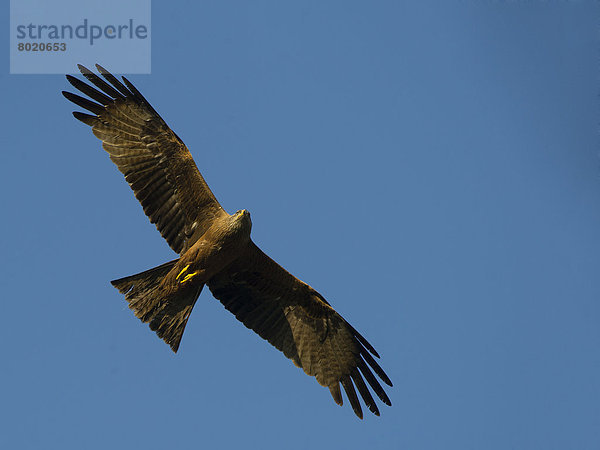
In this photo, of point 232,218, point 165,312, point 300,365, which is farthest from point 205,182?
point 300,365

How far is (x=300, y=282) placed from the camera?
12.3m

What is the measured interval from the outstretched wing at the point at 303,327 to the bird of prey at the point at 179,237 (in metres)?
0.01

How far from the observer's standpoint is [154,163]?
1186 cm

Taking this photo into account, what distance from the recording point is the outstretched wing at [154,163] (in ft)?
38.7

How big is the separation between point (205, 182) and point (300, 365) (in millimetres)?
2661

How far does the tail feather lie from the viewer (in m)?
11.6

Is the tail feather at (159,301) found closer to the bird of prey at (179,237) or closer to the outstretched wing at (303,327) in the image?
the bird of prey at (179,237)

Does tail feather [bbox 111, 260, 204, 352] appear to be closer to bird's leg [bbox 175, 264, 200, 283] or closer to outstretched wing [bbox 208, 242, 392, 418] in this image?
bird's leg [bbox 175, 264, 200, 283]

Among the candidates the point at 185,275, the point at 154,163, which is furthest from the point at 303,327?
the point at 154,163

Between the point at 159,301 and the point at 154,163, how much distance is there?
164cm

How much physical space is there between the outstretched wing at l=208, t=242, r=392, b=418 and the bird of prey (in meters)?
0.01

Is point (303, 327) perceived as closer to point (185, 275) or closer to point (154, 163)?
point (185, 275)

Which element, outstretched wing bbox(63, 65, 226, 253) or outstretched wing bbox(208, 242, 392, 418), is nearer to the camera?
outstretched wing bbox(63, 65, 226, 253)

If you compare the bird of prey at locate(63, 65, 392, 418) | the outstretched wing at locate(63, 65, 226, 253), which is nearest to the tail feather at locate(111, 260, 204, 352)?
the bird of prey at locate(63, 65, 392, 418)
